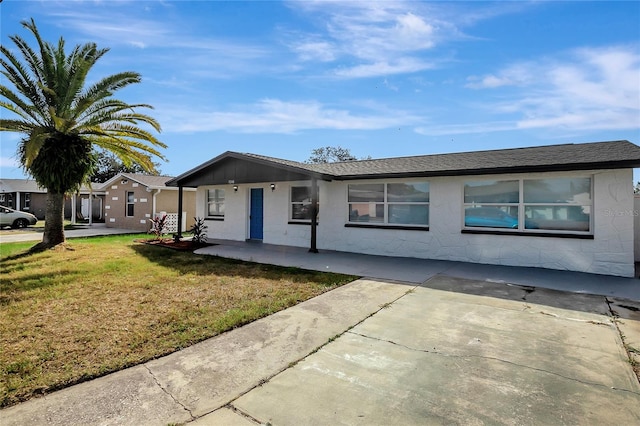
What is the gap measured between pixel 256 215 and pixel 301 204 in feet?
7.95

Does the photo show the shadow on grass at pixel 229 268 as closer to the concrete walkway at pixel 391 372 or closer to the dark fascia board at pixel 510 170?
the concrete walkway at pixel 391 372

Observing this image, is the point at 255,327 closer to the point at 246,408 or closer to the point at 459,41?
the point at 246,408

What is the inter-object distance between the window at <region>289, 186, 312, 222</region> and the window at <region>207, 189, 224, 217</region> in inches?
164

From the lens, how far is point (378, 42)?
362 inches

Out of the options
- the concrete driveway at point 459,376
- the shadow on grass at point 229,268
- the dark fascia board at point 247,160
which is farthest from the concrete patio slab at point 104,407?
the dark fascia board at point 247,160

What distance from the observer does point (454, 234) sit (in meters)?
9.77

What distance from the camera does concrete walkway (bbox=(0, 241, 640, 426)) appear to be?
273 centimetres

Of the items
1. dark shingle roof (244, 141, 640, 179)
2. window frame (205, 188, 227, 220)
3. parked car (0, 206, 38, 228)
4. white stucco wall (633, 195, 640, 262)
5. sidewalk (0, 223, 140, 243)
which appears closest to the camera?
dark shingle roof (244, 141, 640, 179)

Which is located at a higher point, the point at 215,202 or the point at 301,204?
the point at 215,202

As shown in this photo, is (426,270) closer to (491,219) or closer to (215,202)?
(491,219)

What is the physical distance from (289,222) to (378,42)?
23.1 ft

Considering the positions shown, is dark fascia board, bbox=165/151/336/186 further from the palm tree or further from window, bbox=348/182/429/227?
the palm tree

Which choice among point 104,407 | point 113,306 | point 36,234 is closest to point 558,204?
point 104,407

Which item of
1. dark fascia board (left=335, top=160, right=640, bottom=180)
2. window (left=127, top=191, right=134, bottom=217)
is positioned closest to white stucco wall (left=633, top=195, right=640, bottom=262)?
dark fascia board (left=335, top=160, right=640, bottom=180)
